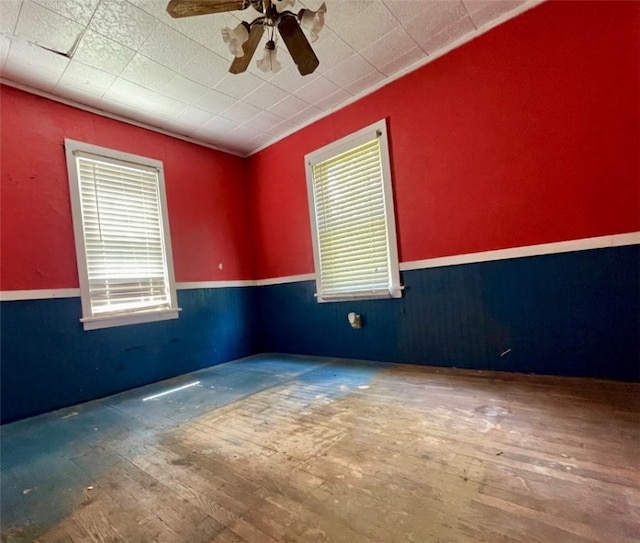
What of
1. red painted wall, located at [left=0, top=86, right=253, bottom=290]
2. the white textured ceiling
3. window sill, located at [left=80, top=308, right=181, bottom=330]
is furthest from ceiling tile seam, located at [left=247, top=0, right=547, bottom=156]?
window sill, located at [left=80, top=308, right=181, bottom=330]

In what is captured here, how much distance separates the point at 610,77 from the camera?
2.33 meters

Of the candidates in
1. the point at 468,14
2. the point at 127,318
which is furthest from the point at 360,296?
the point at 468,14

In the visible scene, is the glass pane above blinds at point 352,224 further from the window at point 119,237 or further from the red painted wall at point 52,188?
the window at point 119,237

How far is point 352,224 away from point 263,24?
227cm

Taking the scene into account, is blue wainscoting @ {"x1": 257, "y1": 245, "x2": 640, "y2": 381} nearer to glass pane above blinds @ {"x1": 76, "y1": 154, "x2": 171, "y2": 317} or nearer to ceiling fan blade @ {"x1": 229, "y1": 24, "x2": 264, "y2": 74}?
glass pane above blinds @ {"x1": 76, "y1": 154, "x2": 171, "y2": 317}

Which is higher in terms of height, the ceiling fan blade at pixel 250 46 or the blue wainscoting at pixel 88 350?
the ceiling fan blade at pixel 250 46

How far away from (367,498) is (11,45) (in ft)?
13.2

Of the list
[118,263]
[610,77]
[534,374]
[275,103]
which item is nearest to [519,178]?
[610,77]

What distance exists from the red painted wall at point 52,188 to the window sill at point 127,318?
1.42 ft

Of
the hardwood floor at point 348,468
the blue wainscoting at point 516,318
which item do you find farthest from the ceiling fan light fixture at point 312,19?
the hardwood floor at point 348,468

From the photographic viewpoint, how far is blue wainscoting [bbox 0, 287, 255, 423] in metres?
2.84

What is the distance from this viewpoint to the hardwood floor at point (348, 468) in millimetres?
1238

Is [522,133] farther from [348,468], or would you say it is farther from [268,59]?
[348,468]

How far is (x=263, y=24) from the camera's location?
191 cm
